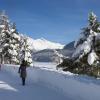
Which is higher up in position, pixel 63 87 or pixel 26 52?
pixel 26 52

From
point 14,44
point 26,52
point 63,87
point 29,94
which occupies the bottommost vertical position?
point 29,94

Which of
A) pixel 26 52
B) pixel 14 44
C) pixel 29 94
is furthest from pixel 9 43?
pixel 29 94

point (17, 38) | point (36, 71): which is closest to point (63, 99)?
point (36, 71)

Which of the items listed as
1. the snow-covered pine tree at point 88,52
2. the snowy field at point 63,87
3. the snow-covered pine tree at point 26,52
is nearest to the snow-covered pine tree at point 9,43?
the snow-covered pine tree at point 26,52

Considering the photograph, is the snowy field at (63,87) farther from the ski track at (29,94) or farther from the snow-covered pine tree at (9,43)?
the snow-covered pine tree at (9,43)

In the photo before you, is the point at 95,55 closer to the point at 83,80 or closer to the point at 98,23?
the point at 98,23

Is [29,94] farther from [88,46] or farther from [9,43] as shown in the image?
[9,43]

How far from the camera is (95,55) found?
32125 millimetres

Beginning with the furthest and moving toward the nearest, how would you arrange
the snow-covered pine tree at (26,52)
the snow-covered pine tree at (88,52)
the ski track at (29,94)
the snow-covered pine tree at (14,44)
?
the snow-covered pine tree at (26,52), the snow-covered pine tree at (14,44), the snow-covered pine tree at (88,52), the ski track at (29,94)

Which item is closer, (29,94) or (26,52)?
(29,94)

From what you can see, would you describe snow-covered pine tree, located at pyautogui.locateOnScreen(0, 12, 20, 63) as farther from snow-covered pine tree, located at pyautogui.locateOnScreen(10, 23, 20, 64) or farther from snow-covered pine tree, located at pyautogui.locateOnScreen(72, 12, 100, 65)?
snow-covered pine tree, located at pyautogui.locateOnScreen(72, 12, 100, 65)

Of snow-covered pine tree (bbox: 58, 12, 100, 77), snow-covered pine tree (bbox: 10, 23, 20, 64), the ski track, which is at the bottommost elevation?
the ski track

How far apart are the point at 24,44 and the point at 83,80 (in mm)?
57647

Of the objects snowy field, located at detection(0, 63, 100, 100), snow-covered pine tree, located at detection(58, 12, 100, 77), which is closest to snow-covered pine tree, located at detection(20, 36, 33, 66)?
snow-covered pine tree, located at detection(58, 12, 100, 77)
